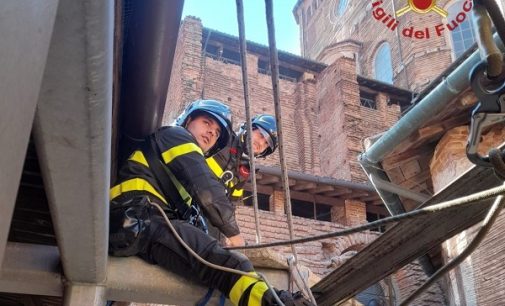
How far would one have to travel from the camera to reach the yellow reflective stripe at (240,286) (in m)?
2.86

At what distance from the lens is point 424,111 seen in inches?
236

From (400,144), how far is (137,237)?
14.0 feet

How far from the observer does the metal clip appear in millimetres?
1557

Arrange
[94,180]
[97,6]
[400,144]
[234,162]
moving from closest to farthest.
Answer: [97,6], [94,180], [234,162], [400,144]

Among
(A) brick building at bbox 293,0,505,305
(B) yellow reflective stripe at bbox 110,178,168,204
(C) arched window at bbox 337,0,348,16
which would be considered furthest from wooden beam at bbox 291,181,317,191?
(C) arched window at bbox 337,0,348,16

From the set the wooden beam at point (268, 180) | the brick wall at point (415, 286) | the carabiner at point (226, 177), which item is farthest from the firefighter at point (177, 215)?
the brick wall at point (415, 286)

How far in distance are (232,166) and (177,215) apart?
3.16 ft

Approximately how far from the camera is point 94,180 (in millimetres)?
1989

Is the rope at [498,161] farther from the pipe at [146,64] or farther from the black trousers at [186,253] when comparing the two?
the pipe at [146,64]

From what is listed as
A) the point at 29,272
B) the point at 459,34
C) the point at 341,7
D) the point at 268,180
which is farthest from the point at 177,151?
the point at 341,7

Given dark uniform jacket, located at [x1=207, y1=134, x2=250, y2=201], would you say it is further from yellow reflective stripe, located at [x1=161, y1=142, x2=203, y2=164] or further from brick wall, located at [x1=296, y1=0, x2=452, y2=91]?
brick wall, located at [x1=296, y1=0, x2=452, y2=91]

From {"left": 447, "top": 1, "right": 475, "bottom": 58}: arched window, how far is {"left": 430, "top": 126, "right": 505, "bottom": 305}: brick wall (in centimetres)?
1765

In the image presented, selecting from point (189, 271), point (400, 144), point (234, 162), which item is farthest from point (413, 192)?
point (189, 271)

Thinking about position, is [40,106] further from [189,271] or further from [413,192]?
[413,192]
